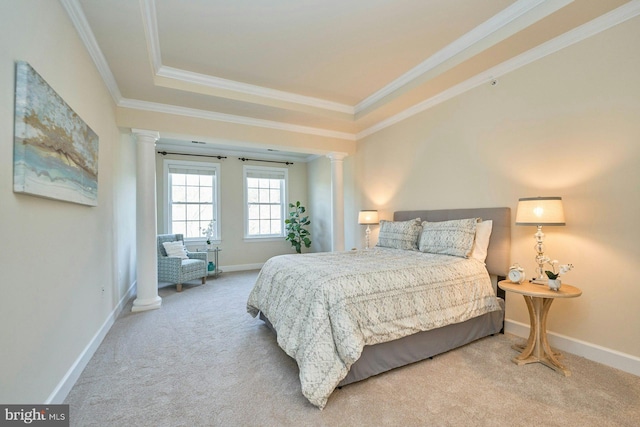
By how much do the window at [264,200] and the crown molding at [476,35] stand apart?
3.55m

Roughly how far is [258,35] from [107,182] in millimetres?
2192

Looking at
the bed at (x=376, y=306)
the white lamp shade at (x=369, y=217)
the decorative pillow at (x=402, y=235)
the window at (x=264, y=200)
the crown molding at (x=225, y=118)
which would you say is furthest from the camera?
the window at (x=264, y=200)

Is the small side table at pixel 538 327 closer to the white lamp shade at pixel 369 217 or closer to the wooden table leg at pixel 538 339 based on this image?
the wooden table leg at pixel 538 339

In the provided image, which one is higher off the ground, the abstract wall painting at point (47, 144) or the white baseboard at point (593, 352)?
the abstract wall painting at point (47, 144)

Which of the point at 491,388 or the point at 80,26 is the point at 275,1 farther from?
the point at 491,388

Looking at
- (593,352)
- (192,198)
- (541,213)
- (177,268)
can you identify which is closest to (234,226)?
(192,198)

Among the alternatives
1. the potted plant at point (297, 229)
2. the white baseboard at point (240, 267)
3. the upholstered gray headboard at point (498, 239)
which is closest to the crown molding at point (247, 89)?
the upholstered gray headboard at point (498, 239)

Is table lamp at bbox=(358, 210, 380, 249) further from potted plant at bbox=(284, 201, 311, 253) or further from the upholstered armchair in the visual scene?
the upholstered armchair

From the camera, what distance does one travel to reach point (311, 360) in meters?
1.81

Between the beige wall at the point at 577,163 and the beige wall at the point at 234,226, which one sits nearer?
the beige wall at the point at 577,163

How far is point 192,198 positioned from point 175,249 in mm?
1460

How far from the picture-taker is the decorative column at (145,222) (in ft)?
11.8

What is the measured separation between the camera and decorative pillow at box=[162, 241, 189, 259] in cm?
473

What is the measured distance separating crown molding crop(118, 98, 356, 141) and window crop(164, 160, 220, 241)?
2210 mm
